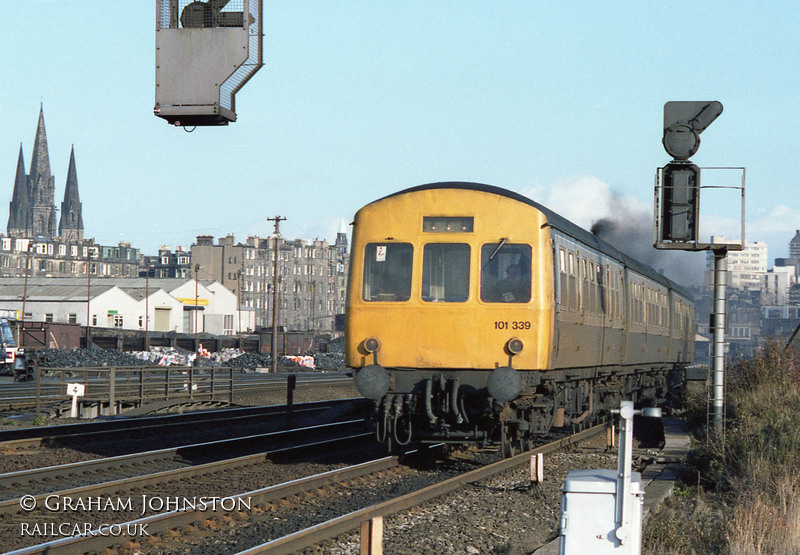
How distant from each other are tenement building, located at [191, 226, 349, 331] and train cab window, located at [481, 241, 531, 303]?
130315 mm

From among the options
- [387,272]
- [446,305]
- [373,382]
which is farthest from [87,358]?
[446,305]

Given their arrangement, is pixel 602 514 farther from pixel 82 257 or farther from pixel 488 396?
pixel 82 257

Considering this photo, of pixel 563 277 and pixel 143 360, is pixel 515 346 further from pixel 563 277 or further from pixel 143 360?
pixel 143 360

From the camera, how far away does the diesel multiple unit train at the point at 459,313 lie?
12.7 m

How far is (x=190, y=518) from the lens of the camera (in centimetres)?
931

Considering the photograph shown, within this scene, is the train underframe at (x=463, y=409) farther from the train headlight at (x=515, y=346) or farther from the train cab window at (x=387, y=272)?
the train cab window at (x=387, y=272)

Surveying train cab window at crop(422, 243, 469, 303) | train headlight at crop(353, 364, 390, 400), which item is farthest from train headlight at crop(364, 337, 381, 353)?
train cab window at crop(422, 243, 469, 303)

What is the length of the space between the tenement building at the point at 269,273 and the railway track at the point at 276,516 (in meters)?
131

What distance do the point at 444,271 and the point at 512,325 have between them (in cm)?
112

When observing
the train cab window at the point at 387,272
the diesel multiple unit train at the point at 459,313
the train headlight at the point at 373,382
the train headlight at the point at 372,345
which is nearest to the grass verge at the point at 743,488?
the diesel multiple unit train at the point at 459,313

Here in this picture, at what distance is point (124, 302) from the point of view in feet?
315

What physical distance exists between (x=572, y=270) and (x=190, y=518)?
22.8ft

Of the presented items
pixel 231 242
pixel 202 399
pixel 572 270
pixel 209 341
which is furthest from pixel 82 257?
pixel 572 270

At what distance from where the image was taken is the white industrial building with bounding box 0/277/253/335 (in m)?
91.4
